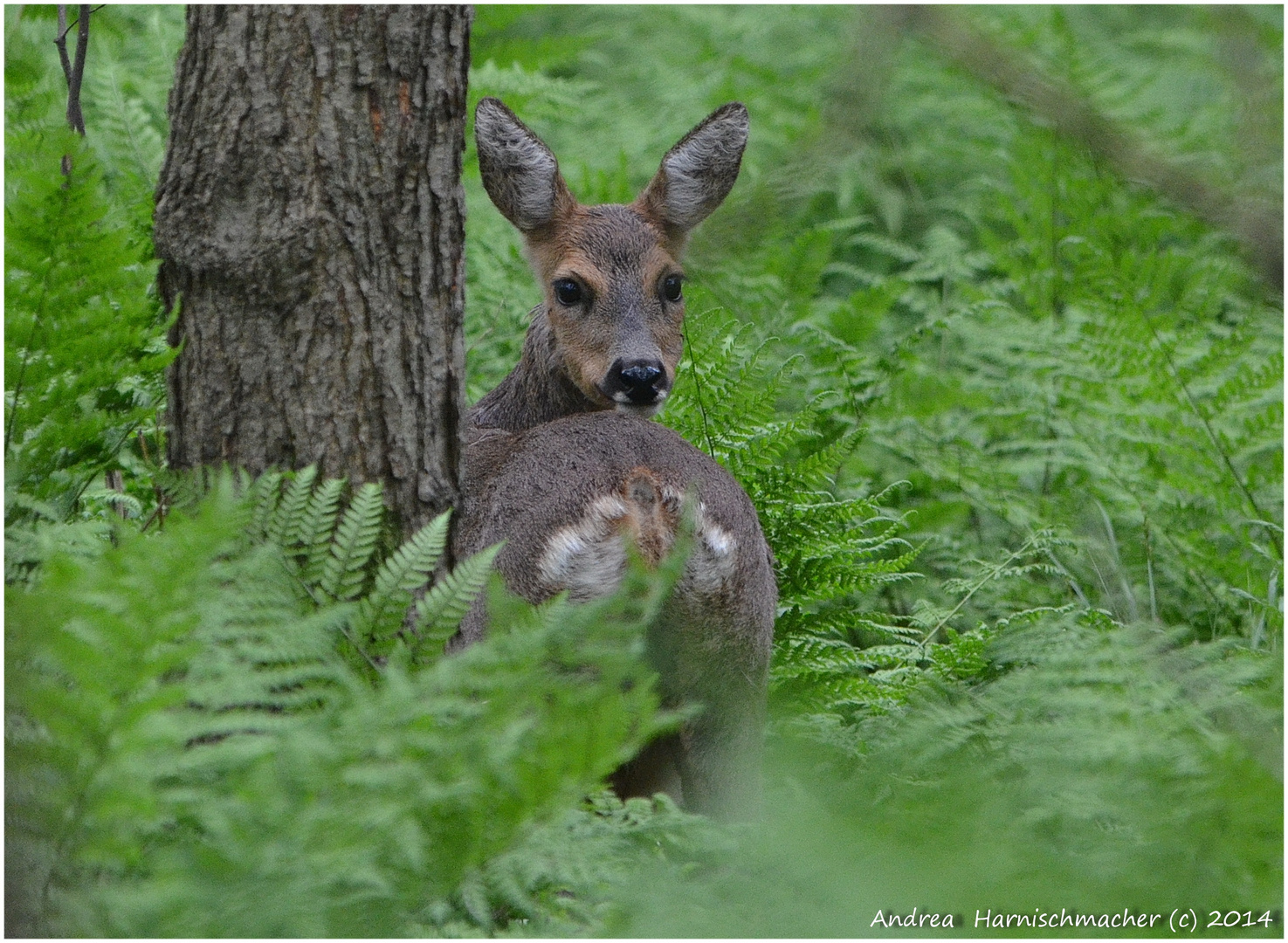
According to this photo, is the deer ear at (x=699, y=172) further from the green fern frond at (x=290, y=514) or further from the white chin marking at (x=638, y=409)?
the green fern frond at (x=290, y=514)

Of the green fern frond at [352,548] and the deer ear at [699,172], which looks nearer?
the green fern frond at [352,548]

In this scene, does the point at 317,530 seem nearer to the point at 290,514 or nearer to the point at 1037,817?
the point at 290,514

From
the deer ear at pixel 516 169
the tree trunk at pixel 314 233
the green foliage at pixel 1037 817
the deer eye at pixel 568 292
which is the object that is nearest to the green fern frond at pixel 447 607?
the tree trunk at pixel 314 233

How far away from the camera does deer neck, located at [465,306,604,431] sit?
484 cm

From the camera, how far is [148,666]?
2.26m

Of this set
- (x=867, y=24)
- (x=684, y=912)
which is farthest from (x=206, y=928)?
(x=867, y=24)

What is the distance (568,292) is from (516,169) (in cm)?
47

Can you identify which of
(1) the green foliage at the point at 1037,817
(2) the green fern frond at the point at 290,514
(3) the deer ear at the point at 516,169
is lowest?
(1) the green foliage at the point at 1037,817

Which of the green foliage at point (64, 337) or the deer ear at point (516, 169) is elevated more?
the deer ear at point (516, 169)

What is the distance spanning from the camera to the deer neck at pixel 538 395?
4836 millimetres

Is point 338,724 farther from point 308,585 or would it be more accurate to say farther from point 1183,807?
point 1183,807

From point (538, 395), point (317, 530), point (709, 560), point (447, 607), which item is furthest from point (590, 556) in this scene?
point (538, 395)

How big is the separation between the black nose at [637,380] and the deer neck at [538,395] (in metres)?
0.16

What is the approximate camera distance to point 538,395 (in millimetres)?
4867
